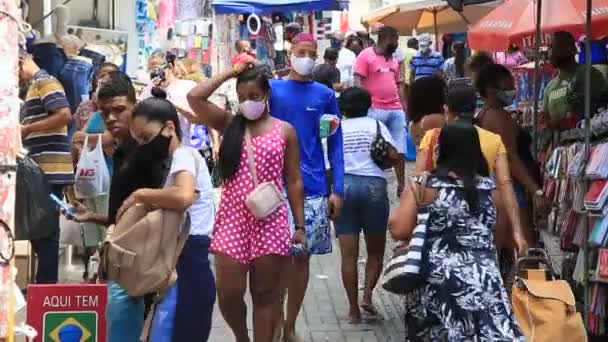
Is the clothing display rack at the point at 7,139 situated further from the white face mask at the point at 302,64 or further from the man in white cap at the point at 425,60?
the man in white cap at the point at 425,60

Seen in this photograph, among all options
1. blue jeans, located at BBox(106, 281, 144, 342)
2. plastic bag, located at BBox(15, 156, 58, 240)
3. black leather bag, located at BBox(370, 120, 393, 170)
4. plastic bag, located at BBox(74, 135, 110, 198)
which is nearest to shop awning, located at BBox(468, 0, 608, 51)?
black leather bag, located at BBox(370, 120, 393, 170)

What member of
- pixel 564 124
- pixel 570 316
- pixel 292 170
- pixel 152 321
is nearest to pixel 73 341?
pixel 152 321

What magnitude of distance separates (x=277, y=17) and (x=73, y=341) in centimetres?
1247

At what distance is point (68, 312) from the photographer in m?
5.36

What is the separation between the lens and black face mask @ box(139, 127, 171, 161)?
5.67 m

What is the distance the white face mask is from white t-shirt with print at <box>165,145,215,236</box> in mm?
1462

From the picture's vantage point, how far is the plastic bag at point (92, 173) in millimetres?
7367

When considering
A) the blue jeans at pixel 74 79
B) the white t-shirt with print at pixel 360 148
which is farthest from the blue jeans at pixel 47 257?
the blue jeans at pixel 74 79

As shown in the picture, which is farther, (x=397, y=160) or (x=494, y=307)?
(x=397, y=160)

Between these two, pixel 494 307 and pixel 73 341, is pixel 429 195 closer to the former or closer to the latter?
pixel 494 307

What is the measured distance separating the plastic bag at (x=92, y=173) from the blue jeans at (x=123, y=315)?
195 cm

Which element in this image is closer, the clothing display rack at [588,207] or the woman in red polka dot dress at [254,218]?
the woman in red polka dot dress at [254,218]

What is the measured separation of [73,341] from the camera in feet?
17.7

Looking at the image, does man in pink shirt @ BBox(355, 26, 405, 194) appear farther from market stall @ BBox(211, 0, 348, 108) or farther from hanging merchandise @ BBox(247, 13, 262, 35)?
hanging merchandise @ BBox(247, 13, 262, 35)
